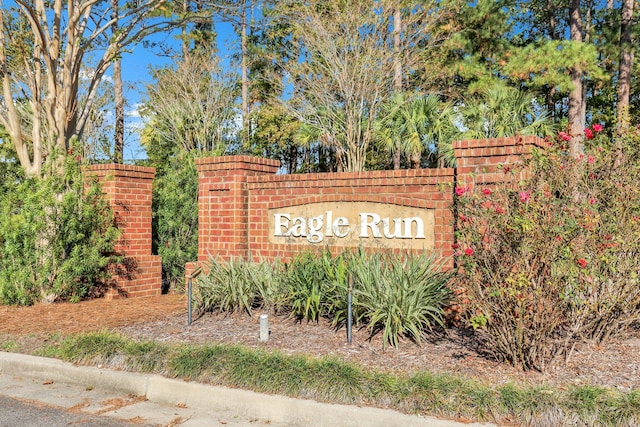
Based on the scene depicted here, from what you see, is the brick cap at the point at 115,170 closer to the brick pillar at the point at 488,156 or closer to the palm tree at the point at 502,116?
the brick pillar at the point at 488,156

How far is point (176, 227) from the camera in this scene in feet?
39.4

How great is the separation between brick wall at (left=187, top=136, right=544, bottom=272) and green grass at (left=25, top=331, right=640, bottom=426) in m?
2.85

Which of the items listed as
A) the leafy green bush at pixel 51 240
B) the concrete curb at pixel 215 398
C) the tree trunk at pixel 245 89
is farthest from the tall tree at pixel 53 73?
the tree trunk at pixel 245 89

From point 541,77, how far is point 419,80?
5736 mm

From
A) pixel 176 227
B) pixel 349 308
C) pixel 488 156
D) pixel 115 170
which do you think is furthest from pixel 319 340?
pixel 176 227

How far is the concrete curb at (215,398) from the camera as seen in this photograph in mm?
4488

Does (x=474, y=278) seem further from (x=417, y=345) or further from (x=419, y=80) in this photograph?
(x=419, y=80)

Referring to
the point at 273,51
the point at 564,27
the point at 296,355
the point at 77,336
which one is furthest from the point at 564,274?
the point at 564,27

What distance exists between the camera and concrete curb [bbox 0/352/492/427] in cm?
449

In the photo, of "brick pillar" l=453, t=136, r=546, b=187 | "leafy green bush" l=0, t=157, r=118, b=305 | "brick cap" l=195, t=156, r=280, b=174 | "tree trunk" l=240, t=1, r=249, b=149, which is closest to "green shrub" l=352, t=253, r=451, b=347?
"brick pillar" l=453, t=136, r=546, b=187

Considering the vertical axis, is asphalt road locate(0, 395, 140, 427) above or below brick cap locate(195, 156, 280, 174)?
below

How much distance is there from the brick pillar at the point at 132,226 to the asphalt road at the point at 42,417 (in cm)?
532

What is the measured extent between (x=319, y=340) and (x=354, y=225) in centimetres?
247

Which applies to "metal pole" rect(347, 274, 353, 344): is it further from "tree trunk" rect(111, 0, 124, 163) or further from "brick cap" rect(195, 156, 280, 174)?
"tree trunk" rect(111, 0, 124, 163)
